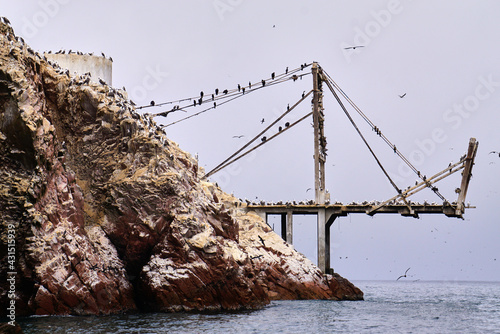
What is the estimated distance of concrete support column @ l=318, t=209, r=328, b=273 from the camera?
251ft

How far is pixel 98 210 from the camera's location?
52.2 metres

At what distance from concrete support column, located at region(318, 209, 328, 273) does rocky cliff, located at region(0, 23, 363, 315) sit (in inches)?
806

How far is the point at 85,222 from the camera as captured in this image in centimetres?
5172

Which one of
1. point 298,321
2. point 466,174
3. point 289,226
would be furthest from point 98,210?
point 466,174

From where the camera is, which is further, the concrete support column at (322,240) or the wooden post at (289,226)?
the wooden post at (289,226)

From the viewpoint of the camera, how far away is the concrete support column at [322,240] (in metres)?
76.5

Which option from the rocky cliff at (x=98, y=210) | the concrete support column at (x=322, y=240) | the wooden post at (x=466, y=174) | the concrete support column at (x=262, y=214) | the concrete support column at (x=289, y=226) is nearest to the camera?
the rocky cliff at (x=98, y=210)

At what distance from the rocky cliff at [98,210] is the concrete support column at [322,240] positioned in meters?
20.5

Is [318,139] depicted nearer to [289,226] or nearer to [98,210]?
A: [289,226]

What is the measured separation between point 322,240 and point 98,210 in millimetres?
30332

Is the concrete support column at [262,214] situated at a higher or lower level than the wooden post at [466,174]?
lower

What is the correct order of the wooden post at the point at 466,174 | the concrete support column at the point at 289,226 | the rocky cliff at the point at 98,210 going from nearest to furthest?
1. the rocky cliff at the point at 98,210
2. the wooden post at the point at 466,174
3. the concrete support column at the point at 289,226

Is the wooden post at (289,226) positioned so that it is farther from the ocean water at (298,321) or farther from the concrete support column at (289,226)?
the ocean water at (298,321)

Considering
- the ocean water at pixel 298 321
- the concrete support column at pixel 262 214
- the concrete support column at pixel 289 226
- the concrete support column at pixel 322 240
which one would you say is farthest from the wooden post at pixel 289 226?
the ocean water at pixel 298 321
